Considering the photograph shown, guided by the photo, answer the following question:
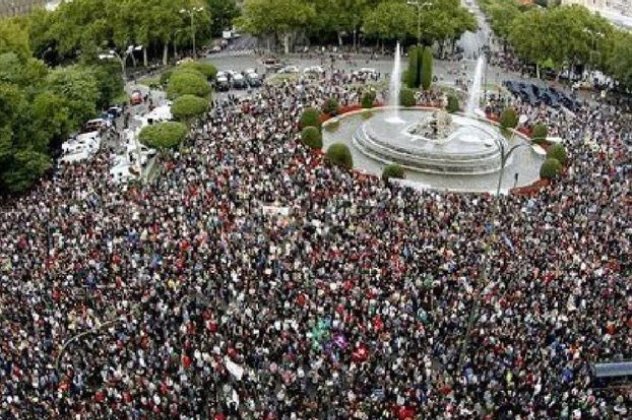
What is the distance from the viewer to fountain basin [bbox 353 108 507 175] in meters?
37.5

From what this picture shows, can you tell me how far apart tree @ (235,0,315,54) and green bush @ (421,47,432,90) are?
15250 millimetres

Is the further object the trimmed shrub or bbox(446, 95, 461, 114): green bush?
bbox(446, 95, 461, 114): green bush

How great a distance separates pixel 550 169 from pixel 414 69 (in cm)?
1787

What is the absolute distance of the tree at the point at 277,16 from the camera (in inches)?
2432

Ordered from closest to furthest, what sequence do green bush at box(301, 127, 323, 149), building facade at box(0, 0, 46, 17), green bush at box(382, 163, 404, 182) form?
green bush at box(382, 163, 404, 182) → green bush at box(301, 127, 323, 149) → building facade at box(0, 0, 46, 17)

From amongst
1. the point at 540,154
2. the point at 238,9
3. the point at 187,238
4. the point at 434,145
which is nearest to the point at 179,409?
the point at 187,238

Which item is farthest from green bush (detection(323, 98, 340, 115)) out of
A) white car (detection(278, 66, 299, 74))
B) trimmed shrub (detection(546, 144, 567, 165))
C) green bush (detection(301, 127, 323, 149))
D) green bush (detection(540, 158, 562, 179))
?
green bush (detection(540, 158, 562, 179))

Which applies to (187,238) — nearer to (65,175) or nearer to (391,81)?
(65,175)

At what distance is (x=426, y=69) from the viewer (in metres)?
50.7

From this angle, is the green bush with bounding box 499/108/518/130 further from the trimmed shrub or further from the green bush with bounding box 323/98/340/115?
the green bush with bounding box 323/98/340/115

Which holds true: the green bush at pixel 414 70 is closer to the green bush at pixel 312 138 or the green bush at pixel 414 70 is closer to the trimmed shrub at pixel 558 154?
the green bush at pixel 312 138

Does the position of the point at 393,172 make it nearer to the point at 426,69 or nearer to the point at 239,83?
the point at 426,69

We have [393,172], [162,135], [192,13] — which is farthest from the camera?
[192,13]

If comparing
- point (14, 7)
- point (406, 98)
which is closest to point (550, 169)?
point (406, 98)
